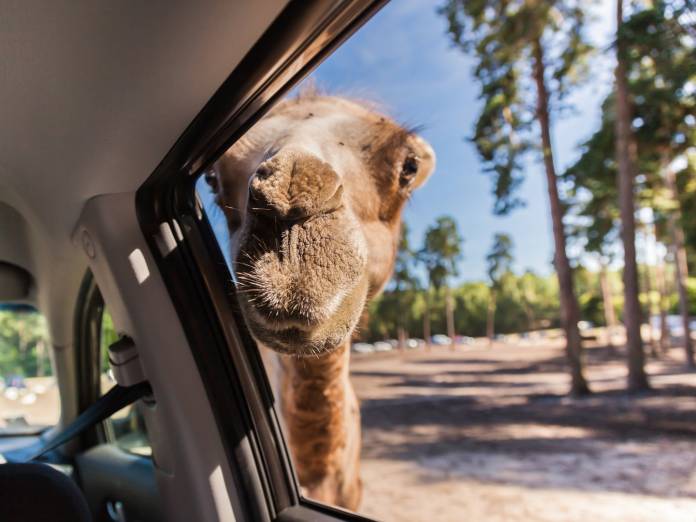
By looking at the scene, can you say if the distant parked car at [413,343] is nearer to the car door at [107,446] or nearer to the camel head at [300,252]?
the car door at [107,446]

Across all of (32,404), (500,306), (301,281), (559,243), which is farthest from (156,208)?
(559,243)

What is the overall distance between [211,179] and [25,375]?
212 cm

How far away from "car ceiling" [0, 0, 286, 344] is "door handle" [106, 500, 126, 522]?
1.28 meters

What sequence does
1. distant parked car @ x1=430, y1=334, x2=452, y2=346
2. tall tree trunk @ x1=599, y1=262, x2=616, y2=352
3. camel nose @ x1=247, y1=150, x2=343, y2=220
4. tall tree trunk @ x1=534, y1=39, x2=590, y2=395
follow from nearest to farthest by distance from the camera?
camel nose @ x1=247, y1=150, x2=343, y2=220, tall tree trunk @ x1=534, y1=39, x2=590, y2=395, distant parked car @ x1=430, y1=334, x2=452, y2=346, tall tree trunk @ x1=599, y1=262, x2=616, y2=352

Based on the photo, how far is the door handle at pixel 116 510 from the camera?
2158mm

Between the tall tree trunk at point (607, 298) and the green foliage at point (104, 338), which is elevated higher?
the green foliage at point (104, 338)

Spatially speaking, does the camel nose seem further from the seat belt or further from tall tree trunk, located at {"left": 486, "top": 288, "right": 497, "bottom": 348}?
tall tree trunk, located at {"left": 486, "top": 288, "right": 497, "bottom": 348}

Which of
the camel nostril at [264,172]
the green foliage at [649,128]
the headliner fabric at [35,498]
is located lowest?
the headliner fabric at [35,498]

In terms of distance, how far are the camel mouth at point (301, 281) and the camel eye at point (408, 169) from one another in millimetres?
855

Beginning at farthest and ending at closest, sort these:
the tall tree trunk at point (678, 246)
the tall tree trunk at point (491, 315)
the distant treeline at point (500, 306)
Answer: the tall tree trunk at point (491, 315)
the distant treeline at point (500, 306)
the tall tree trunk at point (678, 246)

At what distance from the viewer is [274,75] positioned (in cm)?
128

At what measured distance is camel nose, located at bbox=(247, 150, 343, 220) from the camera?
1.28 meters

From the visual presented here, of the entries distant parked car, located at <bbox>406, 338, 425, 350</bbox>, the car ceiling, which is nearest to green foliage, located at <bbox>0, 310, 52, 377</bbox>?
the car ceiling

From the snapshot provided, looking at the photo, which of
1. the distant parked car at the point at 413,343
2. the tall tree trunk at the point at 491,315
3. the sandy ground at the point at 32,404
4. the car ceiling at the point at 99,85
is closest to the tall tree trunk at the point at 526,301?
the tall tree trunk at the point at 491,315
